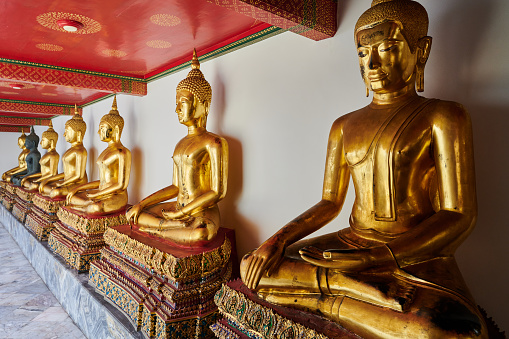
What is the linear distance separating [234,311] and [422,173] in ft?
3.27

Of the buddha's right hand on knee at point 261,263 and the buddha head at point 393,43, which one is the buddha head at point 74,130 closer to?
the buddha's right hand on knee at point 261,263

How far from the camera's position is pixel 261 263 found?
1.43 m

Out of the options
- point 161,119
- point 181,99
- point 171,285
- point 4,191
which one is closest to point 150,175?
point 161,119

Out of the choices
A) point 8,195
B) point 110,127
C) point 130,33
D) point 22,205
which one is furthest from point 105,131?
point 8,195

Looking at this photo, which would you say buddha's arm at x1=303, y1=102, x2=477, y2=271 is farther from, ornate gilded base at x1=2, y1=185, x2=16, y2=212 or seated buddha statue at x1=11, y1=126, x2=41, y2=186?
seated buddha statue at x1=11, y1=126, x2=41, y2=186

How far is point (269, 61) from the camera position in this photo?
2455mm

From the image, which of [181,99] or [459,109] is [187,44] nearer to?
[181,99]

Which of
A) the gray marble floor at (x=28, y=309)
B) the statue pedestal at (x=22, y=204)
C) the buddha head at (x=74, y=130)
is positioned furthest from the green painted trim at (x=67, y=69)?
the statue pedestal at (x=22, y=204)

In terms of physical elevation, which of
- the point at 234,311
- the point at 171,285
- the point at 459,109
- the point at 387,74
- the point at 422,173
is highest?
the point at 387,74

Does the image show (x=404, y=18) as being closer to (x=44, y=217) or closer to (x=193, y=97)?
(x=193, y=97)

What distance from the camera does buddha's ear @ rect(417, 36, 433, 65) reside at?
4.74 feet

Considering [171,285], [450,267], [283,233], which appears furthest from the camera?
[171,285]

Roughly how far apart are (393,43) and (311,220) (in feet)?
2.76

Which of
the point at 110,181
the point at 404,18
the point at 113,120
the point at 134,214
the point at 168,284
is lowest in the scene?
the point at 168,284
